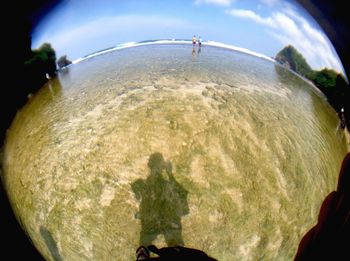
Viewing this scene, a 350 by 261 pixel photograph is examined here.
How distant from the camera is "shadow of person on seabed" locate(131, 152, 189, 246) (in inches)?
43.2

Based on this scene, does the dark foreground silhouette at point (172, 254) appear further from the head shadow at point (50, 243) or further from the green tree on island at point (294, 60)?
the green tree on island at point (294, 60)

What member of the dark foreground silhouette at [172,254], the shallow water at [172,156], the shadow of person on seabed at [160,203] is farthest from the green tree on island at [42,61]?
the dark foreground silhouette at [172,254]

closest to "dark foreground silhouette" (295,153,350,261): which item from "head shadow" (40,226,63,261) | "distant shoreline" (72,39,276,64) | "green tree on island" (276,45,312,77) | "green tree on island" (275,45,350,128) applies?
"green tree on island" (275,45,350,128)

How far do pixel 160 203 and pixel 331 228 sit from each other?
0.61m

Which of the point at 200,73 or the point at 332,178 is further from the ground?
the point at 200,73

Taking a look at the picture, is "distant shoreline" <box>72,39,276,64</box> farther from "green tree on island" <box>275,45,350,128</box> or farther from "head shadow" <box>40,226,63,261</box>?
"head shadow" <box>40,226,63,261</box>

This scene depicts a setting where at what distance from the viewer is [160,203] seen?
1.18 m

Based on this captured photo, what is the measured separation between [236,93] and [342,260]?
685 mm

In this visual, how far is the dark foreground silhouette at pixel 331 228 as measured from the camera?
88 centimetres

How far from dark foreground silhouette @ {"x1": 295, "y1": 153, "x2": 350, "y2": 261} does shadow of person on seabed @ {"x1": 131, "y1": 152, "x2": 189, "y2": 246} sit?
1.41 feet

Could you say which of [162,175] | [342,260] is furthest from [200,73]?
[342,260]

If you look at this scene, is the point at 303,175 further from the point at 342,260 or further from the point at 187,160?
the point at 187,160

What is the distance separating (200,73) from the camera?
106 centimetres

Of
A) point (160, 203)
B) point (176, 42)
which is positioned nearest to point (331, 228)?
point (160, 203)
